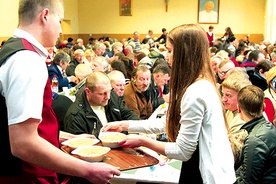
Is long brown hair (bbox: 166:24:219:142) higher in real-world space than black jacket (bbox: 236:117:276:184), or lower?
higher

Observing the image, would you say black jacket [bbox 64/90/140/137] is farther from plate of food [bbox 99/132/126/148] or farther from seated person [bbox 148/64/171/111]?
seated person [bbox 148/64/171/111]

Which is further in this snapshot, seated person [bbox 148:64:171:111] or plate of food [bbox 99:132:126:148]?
seated person [bbox 148:64:171:111]

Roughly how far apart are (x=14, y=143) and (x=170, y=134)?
0.93 metres

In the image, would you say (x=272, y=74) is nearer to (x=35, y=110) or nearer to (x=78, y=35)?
(x=35, y=110)

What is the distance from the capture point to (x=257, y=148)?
7.81 ft

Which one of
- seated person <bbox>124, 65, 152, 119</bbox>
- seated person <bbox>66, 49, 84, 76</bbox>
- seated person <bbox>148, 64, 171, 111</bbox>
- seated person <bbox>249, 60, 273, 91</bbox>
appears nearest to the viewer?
seated person <bbox>124, 65, 152, 119</bbox>

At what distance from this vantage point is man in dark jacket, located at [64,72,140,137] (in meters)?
2.94

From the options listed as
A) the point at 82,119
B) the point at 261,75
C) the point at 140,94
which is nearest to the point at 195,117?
the point at 82,119

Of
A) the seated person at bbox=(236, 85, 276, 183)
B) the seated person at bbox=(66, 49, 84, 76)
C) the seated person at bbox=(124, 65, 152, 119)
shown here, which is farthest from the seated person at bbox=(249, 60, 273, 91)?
the seated person at bbox=(66, 49, 84, 76)

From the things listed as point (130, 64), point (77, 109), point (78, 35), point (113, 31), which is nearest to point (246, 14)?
point (113, 31)

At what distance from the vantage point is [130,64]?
635 centimetres

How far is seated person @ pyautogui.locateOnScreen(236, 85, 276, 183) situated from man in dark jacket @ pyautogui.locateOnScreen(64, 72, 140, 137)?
1.17m

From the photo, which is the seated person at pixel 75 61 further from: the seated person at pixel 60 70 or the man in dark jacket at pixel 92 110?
the man in dark jacket at pixel 92 110

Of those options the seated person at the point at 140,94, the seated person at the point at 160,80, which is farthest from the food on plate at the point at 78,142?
the seated person at the point at 160,80
